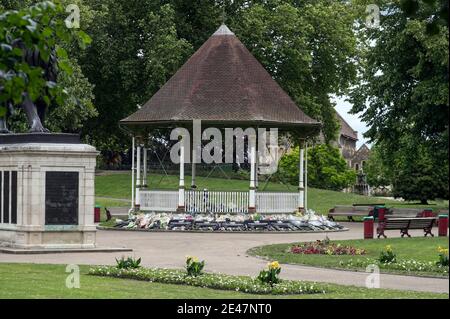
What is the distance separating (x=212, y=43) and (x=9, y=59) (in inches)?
1492

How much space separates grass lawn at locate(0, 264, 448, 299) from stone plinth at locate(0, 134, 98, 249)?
756cm

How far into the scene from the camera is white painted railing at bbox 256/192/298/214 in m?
44.7

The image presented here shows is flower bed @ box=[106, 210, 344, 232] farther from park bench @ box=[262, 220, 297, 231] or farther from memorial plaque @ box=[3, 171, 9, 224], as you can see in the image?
memorial plaque @ box=[3, 171, 9, 224]

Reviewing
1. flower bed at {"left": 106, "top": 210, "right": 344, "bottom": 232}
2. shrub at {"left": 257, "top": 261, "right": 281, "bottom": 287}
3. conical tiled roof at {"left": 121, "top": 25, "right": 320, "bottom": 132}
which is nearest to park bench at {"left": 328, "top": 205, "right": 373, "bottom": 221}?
conical tiled roof at {"left": 121, "top": 25, "right": 320, "bottom": 132}

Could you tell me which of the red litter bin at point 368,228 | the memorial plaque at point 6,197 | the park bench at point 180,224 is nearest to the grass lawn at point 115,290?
the memorial plaque at point 6,197

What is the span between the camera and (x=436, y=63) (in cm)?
4303

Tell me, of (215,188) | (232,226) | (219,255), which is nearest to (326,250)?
(219,255)

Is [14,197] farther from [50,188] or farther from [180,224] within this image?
[180,224]

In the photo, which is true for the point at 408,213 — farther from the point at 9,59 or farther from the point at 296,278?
the point at 9,59

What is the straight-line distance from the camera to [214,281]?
64.5 feet

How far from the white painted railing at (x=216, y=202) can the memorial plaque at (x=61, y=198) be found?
51.0ft

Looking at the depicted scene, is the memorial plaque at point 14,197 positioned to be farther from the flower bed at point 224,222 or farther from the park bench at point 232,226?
the park bench at point 232,226

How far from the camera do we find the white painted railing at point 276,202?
4466 centimetres
